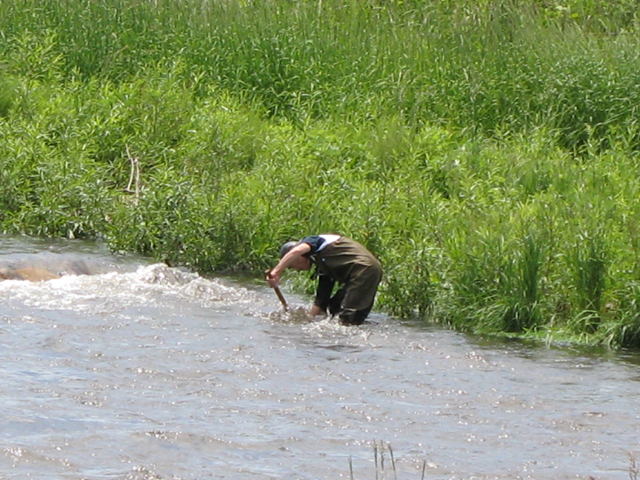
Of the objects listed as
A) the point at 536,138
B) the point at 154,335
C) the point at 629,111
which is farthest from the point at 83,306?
the point at 629,111

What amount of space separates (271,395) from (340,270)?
2595 millimetres

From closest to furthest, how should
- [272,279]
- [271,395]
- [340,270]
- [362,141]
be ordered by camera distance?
[271,395] < [272,279] < [340,270] < [362,141]

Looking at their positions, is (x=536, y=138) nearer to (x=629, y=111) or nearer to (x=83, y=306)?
(x=629, y=111)

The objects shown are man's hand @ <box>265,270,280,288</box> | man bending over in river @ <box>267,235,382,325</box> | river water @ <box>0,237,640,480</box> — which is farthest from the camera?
man bending over in river @ <box>267,235,382,325</box>

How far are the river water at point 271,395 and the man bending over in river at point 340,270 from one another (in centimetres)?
23

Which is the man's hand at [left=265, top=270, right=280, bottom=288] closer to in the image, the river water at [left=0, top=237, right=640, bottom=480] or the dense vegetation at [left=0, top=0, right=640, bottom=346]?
the river water at [left=0, top=237, right=640, bottom=480]

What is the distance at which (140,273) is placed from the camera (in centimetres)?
1052

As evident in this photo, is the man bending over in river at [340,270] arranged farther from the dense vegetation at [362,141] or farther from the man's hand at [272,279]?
the dense vegetation at [362,141]

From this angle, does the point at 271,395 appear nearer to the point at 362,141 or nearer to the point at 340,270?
the point at 340,270

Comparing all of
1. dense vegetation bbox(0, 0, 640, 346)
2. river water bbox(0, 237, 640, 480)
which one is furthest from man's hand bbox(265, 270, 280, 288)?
dense vegetation bbox(0, 0, 640, 346)

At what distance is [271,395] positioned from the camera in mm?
7199

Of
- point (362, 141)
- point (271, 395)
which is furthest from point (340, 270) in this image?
point (362, 141)

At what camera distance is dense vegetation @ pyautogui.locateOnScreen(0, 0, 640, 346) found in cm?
960

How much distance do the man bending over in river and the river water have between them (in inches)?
9.2
